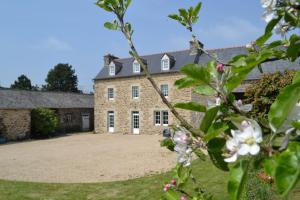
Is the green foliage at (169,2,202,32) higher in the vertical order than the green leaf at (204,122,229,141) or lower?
higher

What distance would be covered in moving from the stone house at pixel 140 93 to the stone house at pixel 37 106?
9.98 feet

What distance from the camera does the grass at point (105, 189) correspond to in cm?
861

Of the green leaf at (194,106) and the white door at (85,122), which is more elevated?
the green leaf at (194,106)

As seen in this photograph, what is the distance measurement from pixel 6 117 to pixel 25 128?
73.3 inches

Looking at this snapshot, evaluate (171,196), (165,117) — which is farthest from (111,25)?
(165,117)

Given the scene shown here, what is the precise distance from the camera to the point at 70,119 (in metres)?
32.8

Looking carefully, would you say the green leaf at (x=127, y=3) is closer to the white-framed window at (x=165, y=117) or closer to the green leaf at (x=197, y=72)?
the green leaf at (x=197, y=72)

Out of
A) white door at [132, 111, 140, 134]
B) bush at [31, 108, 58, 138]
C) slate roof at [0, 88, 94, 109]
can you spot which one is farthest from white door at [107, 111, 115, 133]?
bush at [31, 108, 58, 138]

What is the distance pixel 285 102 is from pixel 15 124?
1068 inches

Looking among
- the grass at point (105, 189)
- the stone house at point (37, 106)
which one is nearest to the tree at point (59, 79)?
the stone house at point (37, 106)

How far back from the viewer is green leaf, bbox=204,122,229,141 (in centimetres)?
82

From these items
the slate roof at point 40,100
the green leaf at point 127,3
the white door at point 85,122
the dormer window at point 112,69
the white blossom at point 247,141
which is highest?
the dormer window at point 112,69

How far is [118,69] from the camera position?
31.4 metres

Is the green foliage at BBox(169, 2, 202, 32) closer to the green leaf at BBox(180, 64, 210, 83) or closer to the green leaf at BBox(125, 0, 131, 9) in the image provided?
the green leaf at BBox(125, 0, 131, 9)
